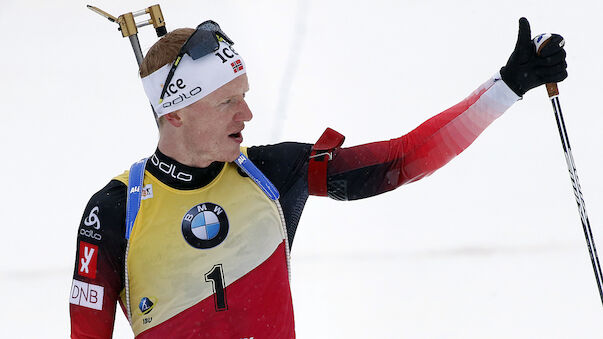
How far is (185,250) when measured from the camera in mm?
2150

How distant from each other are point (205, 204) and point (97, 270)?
33 cm

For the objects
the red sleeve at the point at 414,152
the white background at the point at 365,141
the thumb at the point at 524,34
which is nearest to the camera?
the thumb at the point at 524,34

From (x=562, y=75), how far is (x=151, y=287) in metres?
1.20

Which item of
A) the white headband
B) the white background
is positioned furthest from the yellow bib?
the white background

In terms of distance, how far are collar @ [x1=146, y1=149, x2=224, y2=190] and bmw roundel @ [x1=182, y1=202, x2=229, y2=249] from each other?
7 cm

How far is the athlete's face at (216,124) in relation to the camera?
2125 millimetres

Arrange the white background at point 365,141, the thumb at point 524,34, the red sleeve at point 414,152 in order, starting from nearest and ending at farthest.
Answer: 1. the thumb at point 524,34
2. the red sleeve at point 414,152
3. the white background at point 365,141

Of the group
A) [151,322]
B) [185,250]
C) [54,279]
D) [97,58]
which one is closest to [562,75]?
[185,250]

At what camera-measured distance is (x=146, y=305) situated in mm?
2160

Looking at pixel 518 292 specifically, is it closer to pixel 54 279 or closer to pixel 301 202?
pixel 301 202

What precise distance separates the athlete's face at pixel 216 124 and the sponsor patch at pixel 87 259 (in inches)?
14.1

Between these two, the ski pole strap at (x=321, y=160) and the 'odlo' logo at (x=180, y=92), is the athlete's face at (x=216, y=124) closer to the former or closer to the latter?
the 'odlo' logo at (x=180, y=92)

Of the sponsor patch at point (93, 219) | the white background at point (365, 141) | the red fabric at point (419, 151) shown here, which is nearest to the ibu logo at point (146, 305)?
the sponsor patch at point (93, 219)

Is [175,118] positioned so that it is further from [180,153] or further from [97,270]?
[97,270]
